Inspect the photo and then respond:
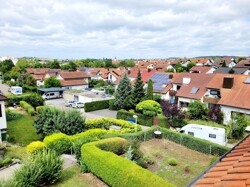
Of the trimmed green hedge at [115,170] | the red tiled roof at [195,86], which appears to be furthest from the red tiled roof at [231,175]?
the red tiled roof at [195,86]

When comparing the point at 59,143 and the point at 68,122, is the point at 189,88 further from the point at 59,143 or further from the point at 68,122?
the point at 59,143

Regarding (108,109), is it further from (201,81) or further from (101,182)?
(101,182)

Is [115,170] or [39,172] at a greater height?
[115,170]

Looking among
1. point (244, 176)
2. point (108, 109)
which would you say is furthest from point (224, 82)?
point (244, 176)

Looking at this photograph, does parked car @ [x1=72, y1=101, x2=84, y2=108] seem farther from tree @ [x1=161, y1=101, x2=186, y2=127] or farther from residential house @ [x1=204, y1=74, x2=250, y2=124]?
residential house @ [x1=204, y1=74, x2=250, y2=124]

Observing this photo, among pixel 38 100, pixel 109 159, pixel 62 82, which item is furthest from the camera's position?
pixel 62 82

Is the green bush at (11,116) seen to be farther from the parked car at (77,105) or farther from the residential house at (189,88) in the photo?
the residential house at (189,88)

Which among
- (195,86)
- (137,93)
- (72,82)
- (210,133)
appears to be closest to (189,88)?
(195,86)

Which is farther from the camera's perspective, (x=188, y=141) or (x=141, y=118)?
(x=141, y=118)
